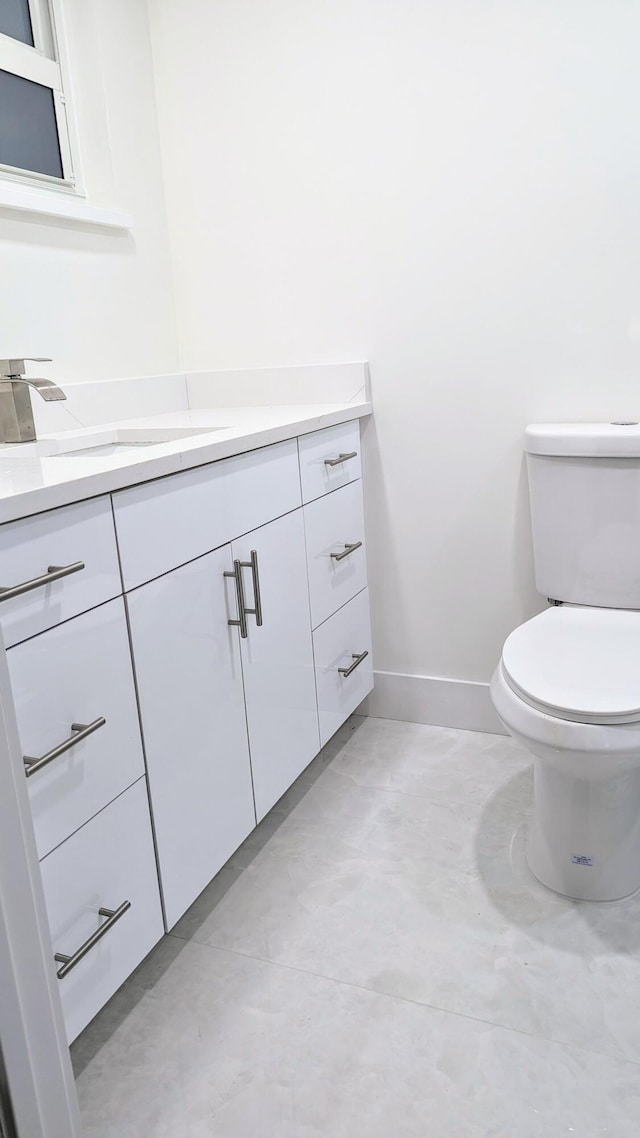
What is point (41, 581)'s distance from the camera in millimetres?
977

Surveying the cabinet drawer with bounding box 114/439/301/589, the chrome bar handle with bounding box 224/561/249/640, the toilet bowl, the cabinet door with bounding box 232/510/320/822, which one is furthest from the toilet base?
the cabinet drawer with bounding box 114/439/301/589

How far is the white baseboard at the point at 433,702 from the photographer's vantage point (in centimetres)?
213

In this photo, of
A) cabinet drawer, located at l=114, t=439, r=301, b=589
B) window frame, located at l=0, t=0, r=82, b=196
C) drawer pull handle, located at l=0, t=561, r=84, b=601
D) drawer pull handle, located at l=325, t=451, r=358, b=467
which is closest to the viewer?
drawer pull handle, located at l=0, t=561, r=84, b=601

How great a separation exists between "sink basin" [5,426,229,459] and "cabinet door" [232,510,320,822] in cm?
26

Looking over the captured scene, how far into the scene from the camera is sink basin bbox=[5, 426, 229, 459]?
159cm

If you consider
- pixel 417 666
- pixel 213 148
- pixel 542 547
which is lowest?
pixel 417 666

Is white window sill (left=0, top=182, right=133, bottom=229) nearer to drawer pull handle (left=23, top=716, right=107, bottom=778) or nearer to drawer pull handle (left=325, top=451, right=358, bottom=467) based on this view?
drawer pull handle (left=325, top=451, right=358, bottom=467)

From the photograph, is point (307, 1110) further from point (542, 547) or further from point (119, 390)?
point (119, 390)

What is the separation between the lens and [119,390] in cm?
196

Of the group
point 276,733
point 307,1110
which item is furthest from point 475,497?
point 307,1110

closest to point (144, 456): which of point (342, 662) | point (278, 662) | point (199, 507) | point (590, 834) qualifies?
point (199, 507)

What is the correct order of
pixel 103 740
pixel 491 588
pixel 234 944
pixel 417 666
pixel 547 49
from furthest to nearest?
pixel 417 666 → pixel 491 588 → pixel 547 49 → pixel 234 944 → pixel 103 740

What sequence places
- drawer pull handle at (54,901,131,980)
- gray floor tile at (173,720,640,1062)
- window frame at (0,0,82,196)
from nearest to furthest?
1. drawer pull handle at (54,901,131,980)
2. gray floor tile at (173,720,640,1062)
3. window frame at (0,0,82,196)

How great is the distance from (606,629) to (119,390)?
4.00 feet
